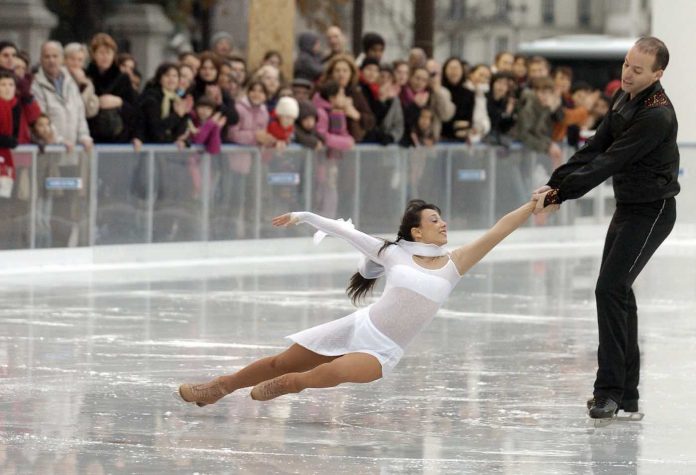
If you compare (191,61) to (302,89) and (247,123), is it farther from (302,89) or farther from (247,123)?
(302,89)

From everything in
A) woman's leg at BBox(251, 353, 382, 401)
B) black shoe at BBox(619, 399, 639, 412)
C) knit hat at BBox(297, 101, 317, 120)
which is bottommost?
black shoe at BBox(619, 399, 639, 412)

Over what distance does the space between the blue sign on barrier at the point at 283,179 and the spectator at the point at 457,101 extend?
8.44ft

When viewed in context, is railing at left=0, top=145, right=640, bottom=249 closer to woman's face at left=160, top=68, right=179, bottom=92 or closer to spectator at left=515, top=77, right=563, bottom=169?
spectator at left=515, top=77, right=563, bottom=169

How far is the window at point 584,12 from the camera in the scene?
198ft

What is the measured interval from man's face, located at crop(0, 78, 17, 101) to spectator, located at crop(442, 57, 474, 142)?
6.21 m

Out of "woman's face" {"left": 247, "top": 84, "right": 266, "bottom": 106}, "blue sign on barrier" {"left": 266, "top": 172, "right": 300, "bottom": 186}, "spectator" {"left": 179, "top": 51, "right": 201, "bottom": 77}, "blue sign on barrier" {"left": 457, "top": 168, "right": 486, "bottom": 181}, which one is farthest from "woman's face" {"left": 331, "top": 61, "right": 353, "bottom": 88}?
"blue sign on barrier" {"left": 457, "top": 168, "right": 486, "bottom": 181}

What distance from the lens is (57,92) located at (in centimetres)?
1641

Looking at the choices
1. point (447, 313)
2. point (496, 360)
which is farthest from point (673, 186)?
point (447, 313)

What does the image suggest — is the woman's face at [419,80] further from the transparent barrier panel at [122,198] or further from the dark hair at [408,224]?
the dark hair at [408,224]

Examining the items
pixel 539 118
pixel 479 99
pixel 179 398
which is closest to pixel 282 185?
pixel 479 99

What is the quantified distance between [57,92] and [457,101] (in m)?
5.81

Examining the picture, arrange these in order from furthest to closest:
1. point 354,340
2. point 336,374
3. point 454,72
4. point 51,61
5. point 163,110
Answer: point 454,72 → point 163,110 → point 51,61 → point 354,340 → point 336,374

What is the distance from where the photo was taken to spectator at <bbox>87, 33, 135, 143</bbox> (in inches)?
672

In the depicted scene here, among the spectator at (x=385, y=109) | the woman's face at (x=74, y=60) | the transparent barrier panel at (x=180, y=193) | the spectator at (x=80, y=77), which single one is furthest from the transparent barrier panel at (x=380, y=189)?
the woman's face at (x=74, y=60)
